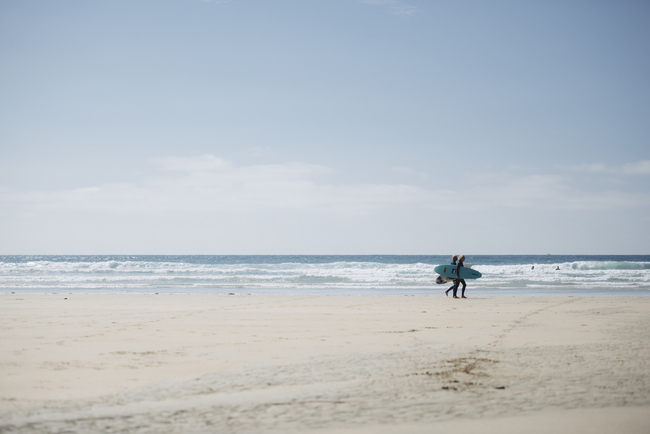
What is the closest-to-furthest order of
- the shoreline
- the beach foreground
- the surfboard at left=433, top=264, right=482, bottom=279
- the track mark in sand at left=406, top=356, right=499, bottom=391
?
the beach foreground < the track mark in sand at left=406, top=356, right=499, bottom=391 < the shoreline < the surfboard at left=433, top=264, right=482, bottom=279

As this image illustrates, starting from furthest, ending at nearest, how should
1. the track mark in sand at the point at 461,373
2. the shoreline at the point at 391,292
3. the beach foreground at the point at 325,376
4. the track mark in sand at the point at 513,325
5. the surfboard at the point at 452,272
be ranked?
the surfboard at the point at 452,272 < the shoreline at the point at 391,292 < the track mark in sand at the point at 513,325 < the track mark in sand at the point at 461,373 < the beach foreground at the point at 325,376

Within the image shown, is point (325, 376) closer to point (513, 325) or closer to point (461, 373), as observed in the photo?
point (461, 373)

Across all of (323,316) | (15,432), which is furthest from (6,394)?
(323,316)

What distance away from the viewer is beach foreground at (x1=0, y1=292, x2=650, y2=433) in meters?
3.90

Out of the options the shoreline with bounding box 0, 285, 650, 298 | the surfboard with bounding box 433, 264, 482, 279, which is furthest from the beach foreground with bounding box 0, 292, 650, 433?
the surfboard with bounding box 433, 264, 482, 279

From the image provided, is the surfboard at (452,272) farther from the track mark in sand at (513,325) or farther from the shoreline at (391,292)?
the track mark in sand at (513,325)

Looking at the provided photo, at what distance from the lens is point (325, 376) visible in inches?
205

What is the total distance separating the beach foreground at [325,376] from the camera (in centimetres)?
390

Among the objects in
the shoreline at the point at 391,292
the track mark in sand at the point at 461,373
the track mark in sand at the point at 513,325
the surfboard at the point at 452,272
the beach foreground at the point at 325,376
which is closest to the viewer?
the beach foreground at the point at 325,376

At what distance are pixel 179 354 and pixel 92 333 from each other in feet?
9.64

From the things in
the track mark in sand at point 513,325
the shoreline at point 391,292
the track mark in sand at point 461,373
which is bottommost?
the shoreline at point 391,292

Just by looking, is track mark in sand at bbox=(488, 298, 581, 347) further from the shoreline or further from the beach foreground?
the shoreline

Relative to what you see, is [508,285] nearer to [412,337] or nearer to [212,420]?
[412,337]

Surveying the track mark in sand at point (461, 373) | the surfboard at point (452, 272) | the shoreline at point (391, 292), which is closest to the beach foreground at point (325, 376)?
the track mark in sand at point (461, 373)
